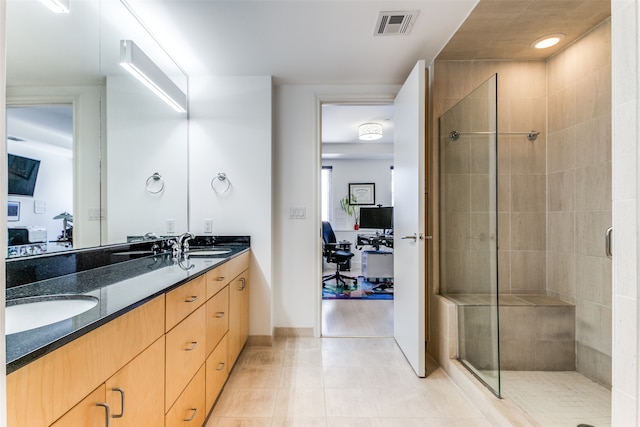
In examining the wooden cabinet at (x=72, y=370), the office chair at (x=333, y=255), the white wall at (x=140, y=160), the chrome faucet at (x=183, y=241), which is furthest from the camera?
the office chair at (x=333, y=255)

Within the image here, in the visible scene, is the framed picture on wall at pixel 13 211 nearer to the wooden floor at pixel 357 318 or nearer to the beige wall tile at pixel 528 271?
the wooden floor at pixel 357 318

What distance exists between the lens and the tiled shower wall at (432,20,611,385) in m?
1.84

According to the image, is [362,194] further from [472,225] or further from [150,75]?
[150,75]

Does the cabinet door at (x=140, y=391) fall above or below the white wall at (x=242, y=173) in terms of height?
below

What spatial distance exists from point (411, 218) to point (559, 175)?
116 cm

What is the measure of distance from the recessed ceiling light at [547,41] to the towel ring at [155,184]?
113 inches

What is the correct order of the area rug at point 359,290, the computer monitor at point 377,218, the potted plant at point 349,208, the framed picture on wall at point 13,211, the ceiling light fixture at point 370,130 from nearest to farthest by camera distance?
the framed picture on wall at point 13,211, the area rug at point 359,290, the ceiling light fixture at point 370,130, the computer monitor at point 377,218, the potted plant at point 349,208

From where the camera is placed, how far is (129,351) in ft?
2.78

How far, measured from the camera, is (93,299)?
3.02 feet

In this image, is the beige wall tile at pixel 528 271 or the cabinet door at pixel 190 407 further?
the beige wall tile at pixel 528 271

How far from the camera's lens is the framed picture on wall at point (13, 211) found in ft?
3.44

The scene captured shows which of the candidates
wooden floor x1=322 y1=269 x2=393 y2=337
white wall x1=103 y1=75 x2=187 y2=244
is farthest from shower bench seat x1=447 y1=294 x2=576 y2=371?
white wall x1=103 y1=75 x2=187 y2=244

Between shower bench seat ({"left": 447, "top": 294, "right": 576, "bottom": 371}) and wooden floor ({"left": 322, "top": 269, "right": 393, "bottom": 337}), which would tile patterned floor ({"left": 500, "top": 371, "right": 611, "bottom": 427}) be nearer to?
shower bench seat ({"left": 447, "top": 294, "right": 576, "bottom": 371})

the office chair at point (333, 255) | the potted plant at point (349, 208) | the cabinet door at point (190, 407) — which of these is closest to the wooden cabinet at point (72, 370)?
the cabinet door at point (190, 407)
